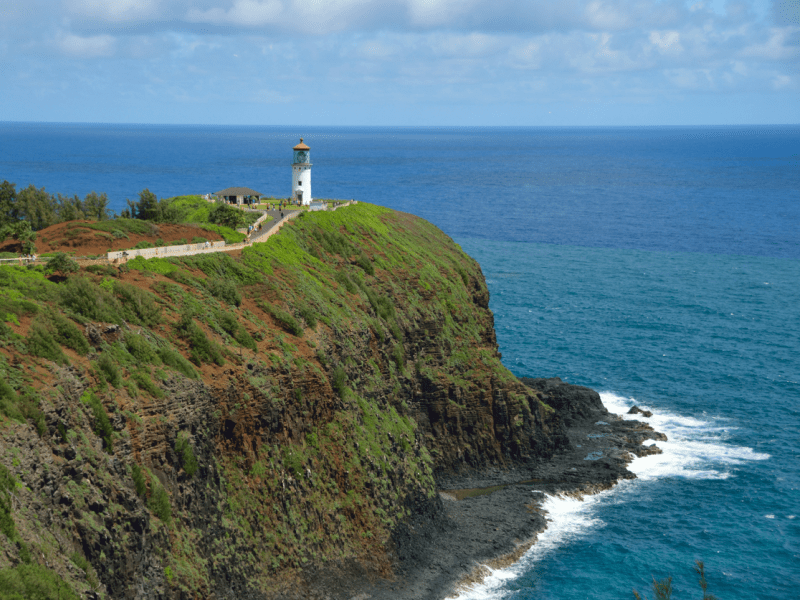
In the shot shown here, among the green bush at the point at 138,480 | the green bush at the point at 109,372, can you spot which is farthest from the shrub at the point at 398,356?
the green bush at the point at 138,480

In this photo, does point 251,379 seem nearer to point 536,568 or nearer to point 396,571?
point 396,571

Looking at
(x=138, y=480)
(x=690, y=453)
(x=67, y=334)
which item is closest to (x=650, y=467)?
(x=690, y=453)

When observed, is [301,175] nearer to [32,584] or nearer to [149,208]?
[149,208]

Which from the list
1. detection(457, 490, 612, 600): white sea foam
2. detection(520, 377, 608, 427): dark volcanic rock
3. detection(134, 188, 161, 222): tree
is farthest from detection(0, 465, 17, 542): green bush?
detection(520, 377, 608, 427): dark volcanic rock

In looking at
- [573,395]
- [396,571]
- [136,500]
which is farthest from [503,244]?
[136,500]

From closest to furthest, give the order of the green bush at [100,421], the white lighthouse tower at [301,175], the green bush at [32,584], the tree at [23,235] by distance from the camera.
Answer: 1. the green bush at [32,584]
2. the green bush at [100,421]
3. the tree at [23,235]
4. the white lighthouse tower at [301,175]

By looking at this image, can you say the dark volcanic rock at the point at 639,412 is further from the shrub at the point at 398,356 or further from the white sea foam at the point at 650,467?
the shrub at the point at 398,356

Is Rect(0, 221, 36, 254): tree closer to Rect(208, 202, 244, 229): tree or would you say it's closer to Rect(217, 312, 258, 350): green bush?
Rect(217, 312, 258, 350): green bush

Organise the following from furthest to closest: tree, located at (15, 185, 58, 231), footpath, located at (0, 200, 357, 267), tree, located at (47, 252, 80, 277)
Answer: tree, located at (15, 185, 58, 231) < footpath, located at (0, 200, 357, 267) < tree, located at (47, 252, 80, 277)
